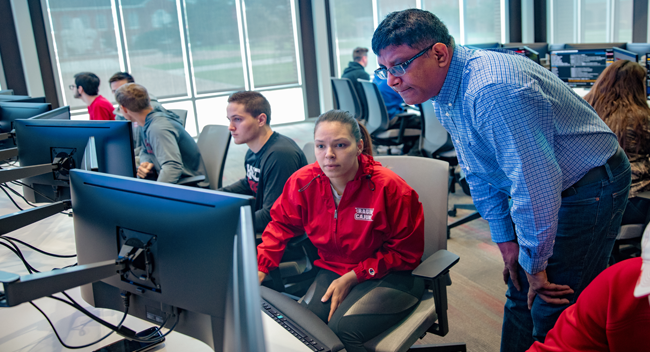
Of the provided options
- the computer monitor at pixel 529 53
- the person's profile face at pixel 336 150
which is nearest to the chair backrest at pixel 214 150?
the person's profile face at pixel 336 150

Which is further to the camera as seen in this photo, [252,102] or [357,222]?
[252,102]

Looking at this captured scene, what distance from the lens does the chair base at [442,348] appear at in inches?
72.1

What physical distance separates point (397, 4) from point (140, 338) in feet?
28.6

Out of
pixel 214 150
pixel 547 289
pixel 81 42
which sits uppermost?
pixel 81 42

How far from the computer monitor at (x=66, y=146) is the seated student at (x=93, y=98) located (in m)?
2.72

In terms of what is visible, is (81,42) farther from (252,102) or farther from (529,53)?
(529,53)

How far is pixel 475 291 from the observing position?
96.1 inches

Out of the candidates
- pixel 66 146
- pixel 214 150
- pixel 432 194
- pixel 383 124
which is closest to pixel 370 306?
pixel 432 194

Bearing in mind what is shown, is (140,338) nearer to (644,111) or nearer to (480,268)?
(480,268)

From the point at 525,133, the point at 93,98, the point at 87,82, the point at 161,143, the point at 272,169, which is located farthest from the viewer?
the point at 93,98

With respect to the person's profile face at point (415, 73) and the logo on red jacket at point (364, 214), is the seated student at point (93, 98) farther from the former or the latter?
the person's profile face at point (415, 73)

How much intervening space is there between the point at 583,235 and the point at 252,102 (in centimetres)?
164

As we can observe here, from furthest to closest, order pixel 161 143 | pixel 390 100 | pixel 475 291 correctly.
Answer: pixel 390 100 → pixel 161 143 → pixel 475 291

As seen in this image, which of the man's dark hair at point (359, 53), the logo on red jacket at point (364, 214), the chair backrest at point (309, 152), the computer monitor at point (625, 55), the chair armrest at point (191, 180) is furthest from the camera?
the man's dark hair at point (359, 53)
